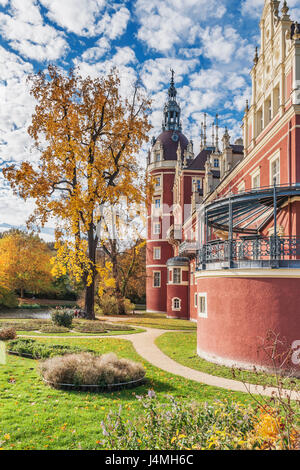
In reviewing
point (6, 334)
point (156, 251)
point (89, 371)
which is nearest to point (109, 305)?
point (156, 251)

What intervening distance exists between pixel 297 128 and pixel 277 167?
209 centimetres

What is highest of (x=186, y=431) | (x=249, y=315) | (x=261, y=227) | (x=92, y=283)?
(x=261, y=227)

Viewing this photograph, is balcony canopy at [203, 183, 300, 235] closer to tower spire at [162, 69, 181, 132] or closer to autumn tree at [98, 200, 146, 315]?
autumn tree at [98, 200, 146, 315]

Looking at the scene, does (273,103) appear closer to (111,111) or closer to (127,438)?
(111,111)

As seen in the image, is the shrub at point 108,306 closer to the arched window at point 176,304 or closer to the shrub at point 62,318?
the arched window at point 176,304

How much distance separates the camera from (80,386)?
8688mm

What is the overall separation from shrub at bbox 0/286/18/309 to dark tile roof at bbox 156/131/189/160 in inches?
921

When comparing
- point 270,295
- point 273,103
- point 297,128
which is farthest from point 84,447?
point 273,103

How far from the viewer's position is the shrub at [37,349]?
1152 centimetres

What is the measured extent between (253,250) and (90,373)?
6.71 meters

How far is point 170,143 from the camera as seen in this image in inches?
1727

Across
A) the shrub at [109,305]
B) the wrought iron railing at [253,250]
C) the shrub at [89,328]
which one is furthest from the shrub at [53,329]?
the shrub at [109,305]

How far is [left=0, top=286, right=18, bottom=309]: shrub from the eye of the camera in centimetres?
3472

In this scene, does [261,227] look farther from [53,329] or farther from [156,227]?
[156,227]
